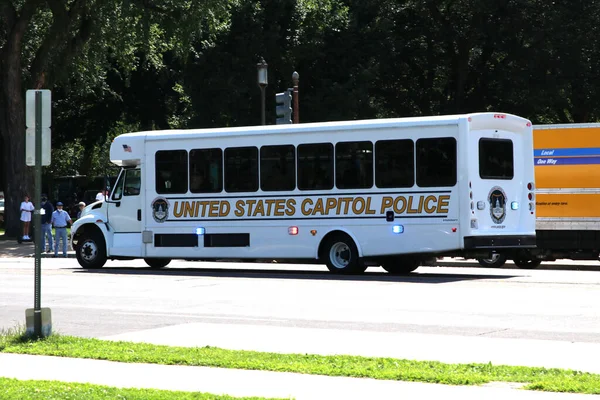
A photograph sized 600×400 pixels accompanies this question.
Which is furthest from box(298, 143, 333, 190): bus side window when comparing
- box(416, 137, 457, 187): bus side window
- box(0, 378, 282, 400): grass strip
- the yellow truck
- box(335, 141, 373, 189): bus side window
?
box(0, 378, 282, 400): grass strip

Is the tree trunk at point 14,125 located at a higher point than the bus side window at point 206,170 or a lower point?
higher

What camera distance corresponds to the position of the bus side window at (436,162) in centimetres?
2136

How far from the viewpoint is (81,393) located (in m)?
8.72

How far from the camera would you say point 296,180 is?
76.5 ft

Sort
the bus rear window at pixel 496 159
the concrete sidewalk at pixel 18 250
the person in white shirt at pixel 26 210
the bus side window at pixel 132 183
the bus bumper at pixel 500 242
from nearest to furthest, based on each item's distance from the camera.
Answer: the bus bumper at pixel 500 242
the bus rear window at pixel 496 159
the bus side window at pixel 132 183
the concrete sidewalk at pixel 18 250
the person in white shirt at pixel 26 210

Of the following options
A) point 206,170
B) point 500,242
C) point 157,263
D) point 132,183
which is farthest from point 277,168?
point 500,242

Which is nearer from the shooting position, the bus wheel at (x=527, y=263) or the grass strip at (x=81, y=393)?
the grass strip at (x=81, y=393)

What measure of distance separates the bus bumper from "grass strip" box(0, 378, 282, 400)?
1283 cm

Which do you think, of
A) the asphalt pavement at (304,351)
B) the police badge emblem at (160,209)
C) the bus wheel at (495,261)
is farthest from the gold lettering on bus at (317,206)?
the asphalt pavement at (304,351)

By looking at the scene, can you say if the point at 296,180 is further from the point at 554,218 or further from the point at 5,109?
the point at 5,109

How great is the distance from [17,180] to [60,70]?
429 cm

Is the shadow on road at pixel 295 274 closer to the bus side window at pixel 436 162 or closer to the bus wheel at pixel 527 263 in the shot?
the bus side window at pixel 436 162

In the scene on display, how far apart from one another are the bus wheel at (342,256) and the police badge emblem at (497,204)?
9.33 feet

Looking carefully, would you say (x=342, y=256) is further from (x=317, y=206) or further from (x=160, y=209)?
(x=160, y=209)
